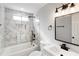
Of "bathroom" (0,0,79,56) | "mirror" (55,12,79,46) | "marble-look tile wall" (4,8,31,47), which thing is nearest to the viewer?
"mirror" (55,12,79,46)

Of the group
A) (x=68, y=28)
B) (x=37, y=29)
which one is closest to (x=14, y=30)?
(x=37, y=29)

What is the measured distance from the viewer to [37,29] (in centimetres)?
357

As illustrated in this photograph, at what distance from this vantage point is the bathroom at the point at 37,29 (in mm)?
1730

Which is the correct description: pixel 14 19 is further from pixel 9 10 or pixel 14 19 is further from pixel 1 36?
pixel 1 36

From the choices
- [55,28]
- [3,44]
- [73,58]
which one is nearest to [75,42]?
[55,28]

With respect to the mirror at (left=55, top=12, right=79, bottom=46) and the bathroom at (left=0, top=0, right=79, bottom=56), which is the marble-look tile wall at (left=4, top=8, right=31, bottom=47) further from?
the mirror at (left=55, top=12, right=79, bottom=46)

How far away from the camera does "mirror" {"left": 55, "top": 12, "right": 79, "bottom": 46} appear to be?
1.53m

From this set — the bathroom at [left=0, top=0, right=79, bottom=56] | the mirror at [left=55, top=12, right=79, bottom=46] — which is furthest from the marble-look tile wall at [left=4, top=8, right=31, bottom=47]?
the mirror at [left=55, top=12, right=79, bottom=46]

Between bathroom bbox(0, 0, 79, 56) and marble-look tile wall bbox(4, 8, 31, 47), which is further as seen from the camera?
marble-look tile wall bbox(4, 8, 31, 47)

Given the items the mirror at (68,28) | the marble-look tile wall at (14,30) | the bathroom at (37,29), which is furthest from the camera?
the marble-look tile wall at (14,30)

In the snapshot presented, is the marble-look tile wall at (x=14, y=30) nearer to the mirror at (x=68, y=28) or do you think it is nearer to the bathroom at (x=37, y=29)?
the bathroom at (x=37, y=29)

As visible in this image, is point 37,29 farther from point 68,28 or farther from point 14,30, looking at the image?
point 68,28

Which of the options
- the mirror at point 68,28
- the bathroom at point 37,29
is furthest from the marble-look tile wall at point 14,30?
the mirror at point 68,28

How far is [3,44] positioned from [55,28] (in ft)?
7.43
